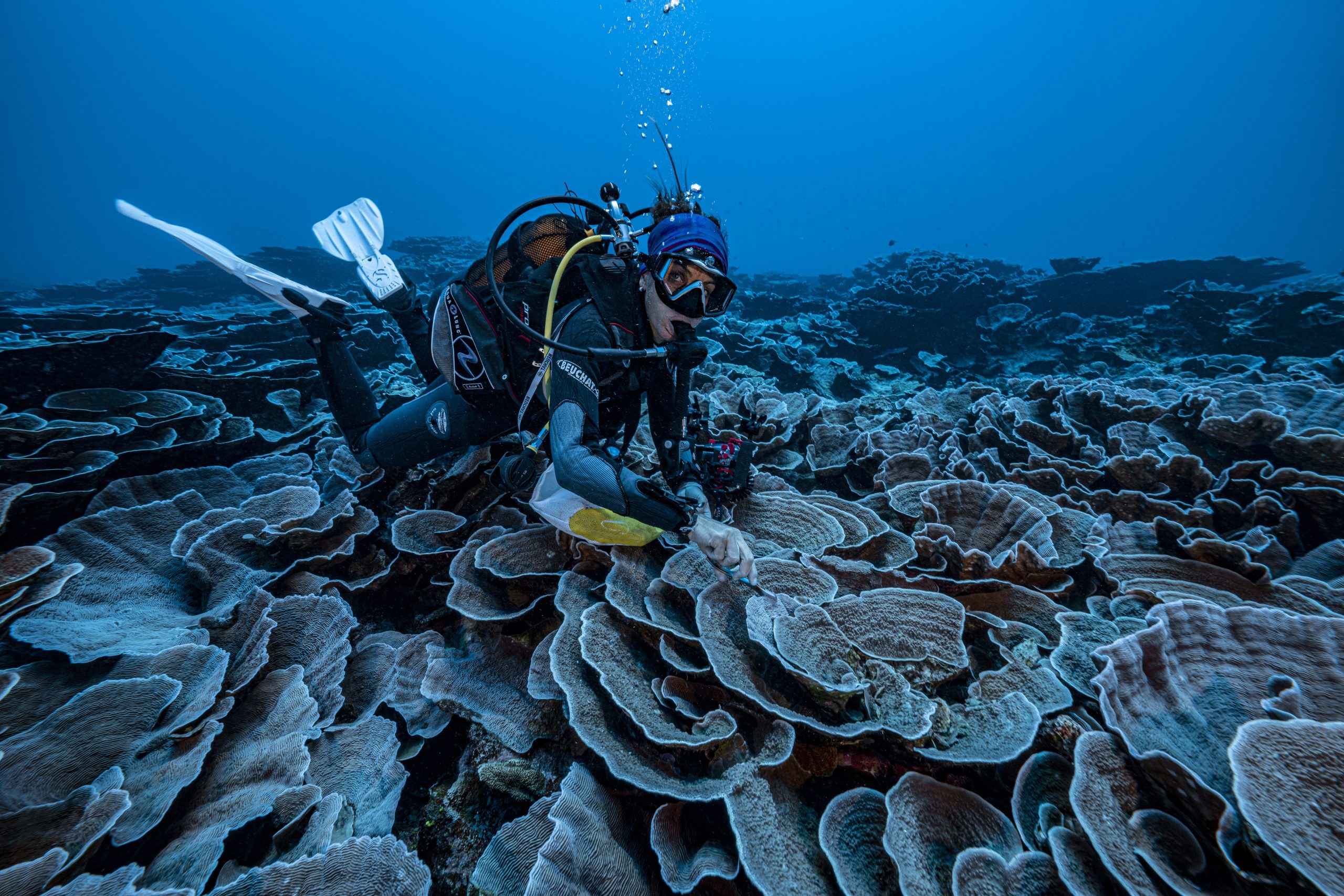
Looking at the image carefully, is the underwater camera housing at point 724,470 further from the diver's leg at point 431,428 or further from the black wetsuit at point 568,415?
the diver's leg at point 431,428

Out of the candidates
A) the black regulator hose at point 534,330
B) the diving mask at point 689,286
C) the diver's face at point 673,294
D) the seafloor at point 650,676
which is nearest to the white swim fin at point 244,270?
the seafloor at point 650,676

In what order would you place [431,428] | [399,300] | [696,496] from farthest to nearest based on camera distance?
[399,300] < [431,428] < [696,496]

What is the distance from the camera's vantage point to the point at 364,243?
4078mm

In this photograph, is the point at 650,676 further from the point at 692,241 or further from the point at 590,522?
the point at 692,241

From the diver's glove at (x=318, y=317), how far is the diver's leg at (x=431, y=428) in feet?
3.39

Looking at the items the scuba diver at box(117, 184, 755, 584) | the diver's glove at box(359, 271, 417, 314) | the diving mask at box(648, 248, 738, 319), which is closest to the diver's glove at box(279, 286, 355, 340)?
the scuba diver at box(117, 184, 755, 584)

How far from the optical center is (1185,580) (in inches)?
93.7

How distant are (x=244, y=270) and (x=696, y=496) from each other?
4125mm

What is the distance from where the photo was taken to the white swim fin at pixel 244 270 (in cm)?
347

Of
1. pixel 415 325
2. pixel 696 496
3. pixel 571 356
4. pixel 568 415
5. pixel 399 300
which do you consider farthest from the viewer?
pixel 415 325

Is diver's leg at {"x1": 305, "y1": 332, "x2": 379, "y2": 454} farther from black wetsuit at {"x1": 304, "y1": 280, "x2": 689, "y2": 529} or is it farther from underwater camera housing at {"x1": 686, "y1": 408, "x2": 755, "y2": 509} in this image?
underwater camera housing at {"x1": 686, "y1": 408, "x2": 755, "y2": 509}

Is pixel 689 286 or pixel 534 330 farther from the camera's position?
pixel 534 330

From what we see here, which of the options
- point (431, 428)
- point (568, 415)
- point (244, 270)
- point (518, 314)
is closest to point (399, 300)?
point (244, 270)

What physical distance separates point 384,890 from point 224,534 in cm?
214
